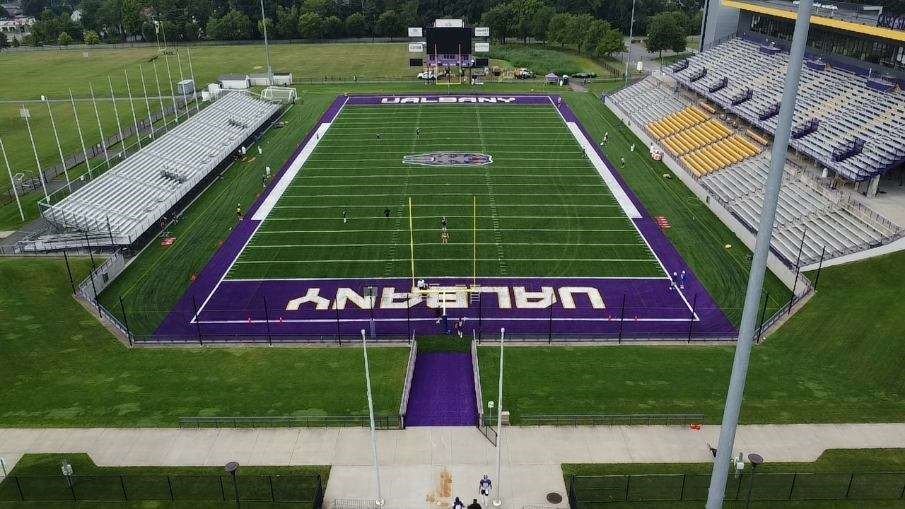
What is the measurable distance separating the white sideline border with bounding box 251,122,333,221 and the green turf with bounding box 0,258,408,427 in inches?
572

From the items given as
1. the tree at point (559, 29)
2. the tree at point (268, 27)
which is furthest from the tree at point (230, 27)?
the tree at point (559, 29)

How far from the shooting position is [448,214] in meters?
41.6

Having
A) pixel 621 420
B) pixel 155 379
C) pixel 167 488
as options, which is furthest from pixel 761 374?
pixel 155 379

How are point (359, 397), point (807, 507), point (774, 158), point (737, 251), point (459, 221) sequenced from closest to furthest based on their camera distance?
point (774, 158) < point (807, 507) < point (359, 397) < point (737, 251) < point (459, 221)

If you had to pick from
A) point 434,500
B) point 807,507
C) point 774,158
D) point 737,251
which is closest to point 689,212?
point 737,251

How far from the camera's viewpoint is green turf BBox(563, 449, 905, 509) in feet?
61.0

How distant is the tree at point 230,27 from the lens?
125875 millimetres

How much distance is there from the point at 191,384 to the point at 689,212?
31.5m

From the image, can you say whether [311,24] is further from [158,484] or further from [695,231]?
[158,484]

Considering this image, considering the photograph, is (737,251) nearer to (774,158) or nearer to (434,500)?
(434,500)

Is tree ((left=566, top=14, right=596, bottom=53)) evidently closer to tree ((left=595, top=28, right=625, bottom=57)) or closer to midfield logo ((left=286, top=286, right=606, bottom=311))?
tree ((left=595, top=28, right=625, bottom=57))

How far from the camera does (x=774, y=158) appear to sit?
1077 cm

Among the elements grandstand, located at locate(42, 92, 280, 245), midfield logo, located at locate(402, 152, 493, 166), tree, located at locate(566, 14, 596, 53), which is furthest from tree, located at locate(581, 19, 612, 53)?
grandstand, located at locate(42, 92, 280, 245)

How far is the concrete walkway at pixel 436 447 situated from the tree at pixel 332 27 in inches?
4495
